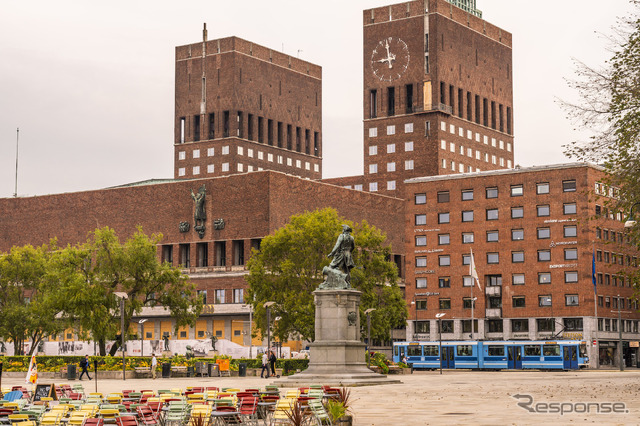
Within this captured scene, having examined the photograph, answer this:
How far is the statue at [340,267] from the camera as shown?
49.6m

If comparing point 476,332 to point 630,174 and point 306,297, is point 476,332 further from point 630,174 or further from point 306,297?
point 630,174

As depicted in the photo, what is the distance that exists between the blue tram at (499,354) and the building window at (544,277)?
22750 millimetres

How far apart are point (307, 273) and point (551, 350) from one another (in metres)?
21.2

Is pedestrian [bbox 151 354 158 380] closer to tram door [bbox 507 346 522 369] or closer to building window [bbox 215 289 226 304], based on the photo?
tram door [bbox 507 346 522 369]

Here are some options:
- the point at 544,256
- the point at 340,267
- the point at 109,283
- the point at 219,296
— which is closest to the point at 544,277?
the point at 544,256

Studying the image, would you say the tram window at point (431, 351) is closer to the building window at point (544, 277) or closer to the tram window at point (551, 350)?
the tram window at point (551, 350)

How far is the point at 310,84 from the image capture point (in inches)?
7411

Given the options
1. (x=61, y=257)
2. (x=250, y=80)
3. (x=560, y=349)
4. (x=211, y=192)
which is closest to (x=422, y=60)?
(x=250, y=80)

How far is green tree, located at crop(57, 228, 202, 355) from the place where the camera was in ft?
256

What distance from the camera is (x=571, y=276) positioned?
110562 millimetres

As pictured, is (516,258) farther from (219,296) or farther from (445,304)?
(219,296)

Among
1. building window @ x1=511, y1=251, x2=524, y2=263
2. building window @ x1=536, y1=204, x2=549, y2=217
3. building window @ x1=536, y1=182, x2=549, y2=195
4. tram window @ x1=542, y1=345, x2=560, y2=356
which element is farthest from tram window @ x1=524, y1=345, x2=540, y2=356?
building window @ x1=536, y1=182, x2=549, y2=195

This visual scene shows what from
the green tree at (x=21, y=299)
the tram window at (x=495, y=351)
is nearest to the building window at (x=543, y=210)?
the tram window at (x=495, y=351)

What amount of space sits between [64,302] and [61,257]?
4.26 meters
